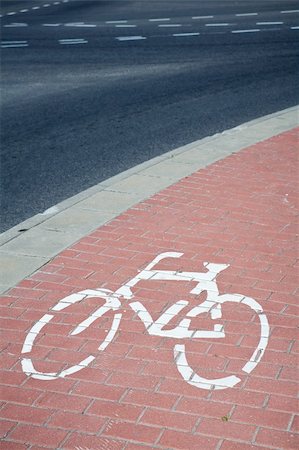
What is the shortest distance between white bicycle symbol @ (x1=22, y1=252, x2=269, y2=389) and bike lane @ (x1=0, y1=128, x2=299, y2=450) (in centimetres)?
1

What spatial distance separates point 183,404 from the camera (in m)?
5.23

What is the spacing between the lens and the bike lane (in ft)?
16.5

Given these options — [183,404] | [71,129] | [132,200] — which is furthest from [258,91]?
[183,404]

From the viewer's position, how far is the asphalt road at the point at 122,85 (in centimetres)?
1049

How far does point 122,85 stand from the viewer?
47.1 ft

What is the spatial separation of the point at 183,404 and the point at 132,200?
147 inches

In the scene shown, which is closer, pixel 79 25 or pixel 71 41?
pixel 71 41

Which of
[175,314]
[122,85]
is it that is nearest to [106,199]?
[175,314]

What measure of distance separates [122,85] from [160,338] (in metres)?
8.98

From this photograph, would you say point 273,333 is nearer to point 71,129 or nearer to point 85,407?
point 85,407

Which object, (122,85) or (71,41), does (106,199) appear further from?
(71,41)

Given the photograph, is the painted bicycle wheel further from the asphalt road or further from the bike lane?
the asphalt road

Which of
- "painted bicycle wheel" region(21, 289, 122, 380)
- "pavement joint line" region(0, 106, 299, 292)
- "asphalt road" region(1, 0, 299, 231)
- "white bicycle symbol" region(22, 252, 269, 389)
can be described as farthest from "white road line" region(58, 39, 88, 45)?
"painted bicycle wheel" region(21, 289, 122, 380)

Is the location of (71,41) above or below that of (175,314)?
above
